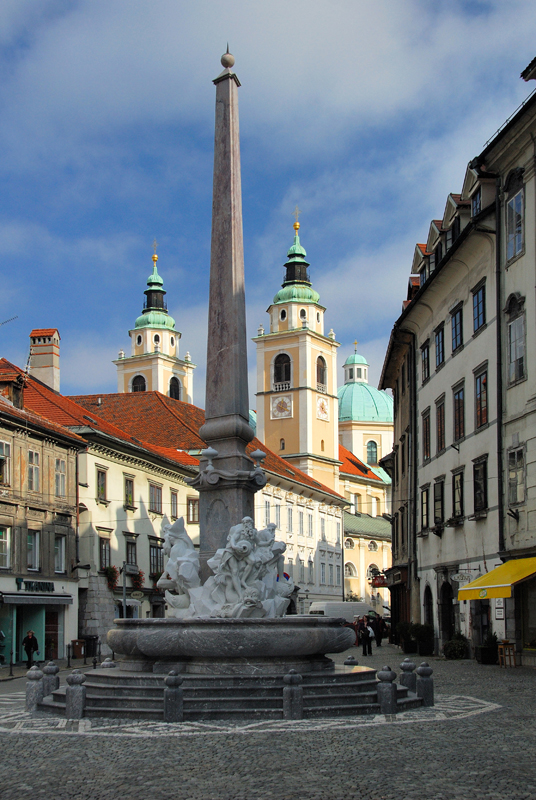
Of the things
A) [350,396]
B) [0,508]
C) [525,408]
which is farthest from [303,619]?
[350,396]

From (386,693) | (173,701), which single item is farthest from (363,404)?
(173,701)

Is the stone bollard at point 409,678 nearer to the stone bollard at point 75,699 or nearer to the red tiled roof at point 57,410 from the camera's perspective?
the stone bollard at point 75,699

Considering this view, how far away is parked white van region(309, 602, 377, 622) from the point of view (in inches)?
2379

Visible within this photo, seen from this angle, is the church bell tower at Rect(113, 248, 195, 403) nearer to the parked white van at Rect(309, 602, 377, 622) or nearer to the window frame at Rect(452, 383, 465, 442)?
the parked white van at Rect(309, 602, 377, 622)

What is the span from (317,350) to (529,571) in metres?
79.3

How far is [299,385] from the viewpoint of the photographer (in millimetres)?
100250

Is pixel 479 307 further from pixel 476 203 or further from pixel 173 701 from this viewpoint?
pixel 173 701

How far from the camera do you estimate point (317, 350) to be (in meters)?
103

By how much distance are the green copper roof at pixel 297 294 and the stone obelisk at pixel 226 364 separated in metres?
84.1

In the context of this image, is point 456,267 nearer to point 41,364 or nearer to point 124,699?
point 124,699

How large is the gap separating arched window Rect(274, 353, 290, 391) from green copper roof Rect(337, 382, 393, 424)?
28.8m

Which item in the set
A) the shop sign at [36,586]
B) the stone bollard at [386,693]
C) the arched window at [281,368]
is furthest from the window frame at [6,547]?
the arched window at [281,368]

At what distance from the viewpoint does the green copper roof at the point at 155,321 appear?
12175 centimetres

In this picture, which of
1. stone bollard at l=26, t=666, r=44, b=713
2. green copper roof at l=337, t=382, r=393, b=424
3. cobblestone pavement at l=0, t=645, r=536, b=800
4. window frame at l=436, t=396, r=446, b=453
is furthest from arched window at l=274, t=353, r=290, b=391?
cobblestone pavement at l=0, t=645, r=536, b=800
